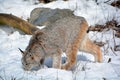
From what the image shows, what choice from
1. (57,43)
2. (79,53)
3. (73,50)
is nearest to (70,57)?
(73,50)

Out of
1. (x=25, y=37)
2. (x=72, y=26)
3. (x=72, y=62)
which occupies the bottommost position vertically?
(x=25, y=37)

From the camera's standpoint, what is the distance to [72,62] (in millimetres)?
5738

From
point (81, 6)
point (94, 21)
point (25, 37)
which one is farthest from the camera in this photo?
point (81, 6)

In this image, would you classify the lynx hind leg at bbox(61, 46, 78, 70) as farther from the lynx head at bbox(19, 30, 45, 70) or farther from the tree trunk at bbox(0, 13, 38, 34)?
the tree trunk at bbox(0, 13, 38, 34)

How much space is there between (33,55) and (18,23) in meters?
2.48

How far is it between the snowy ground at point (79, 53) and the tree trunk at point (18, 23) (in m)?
0.18

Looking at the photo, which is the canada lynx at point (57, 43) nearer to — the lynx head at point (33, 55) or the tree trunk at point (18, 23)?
the lynx head at point (33, 55)

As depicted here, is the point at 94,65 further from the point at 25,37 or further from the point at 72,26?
the point at 25,37

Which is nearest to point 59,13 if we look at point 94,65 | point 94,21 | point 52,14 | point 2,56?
point 52,14

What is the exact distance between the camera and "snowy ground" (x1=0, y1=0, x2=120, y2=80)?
5.32 m

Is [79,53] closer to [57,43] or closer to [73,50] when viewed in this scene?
[73,50]

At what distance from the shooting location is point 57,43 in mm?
5652

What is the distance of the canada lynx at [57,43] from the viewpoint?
558 cm

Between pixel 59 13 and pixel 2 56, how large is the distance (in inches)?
101
